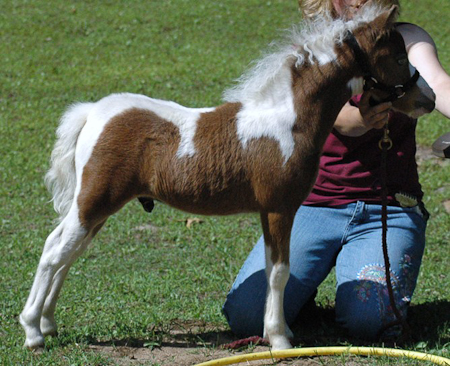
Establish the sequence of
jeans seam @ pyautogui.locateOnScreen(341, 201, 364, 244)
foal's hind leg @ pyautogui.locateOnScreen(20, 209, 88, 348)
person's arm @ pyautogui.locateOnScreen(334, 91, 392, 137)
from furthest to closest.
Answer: jeans seam @ pyautogui.locateOnScreen(341, 201, 364, 244) → person's arm @ pyautogui.locateOnScreen(334, 91, 392, 137) → foal's hind leg @ pyautogui.locateOnScreen(20, 209, 88, 348)

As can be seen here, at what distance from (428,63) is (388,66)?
64 cm

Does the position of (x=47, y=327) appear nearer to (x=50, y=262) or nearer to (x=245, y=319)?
(x=50, y=262)

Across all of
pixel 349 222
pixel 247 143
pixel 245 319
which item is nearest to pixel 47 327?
pixel 245 319

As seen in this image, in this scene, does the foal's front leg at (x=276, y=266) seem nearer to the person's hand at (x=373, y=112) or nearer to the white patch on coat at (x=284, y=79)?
the white patch on coat at (x=284, y=79)

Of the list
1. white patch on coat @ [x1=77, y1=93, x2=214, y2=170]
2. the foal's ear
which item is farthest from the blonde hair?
white patch on coat @ [x1=77, y1=93, x2=214, y2=170]

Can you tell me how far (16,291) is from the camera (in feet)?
17.0

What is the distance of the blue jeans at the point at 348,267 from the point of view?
14.3 ft

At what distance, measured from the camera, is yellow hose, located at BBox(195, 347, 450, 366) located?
3.69 metres

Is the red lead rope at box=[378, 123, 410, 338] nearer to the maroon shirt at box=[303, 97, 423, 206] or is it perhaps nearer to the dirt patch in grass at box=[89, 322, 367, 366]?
the maroon shirt at box=[303, 97, 423, 206]

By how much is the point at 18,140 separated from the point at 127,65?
11.3ft

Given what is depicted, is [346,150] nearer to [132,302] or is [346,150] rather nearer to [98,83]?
[132,302]

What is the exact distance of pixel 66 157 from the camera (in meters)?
3.95

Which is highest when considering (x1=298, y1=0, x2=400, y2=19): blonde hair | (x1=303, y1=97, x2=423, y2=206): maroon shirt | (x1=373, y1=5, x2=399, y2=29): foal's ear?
(x1=298, y1=0, x2=400, y2=19): blonde hair

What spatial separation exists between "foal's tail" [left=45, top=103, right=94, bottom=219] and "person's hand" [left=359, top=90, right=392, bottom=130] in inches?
60.0
